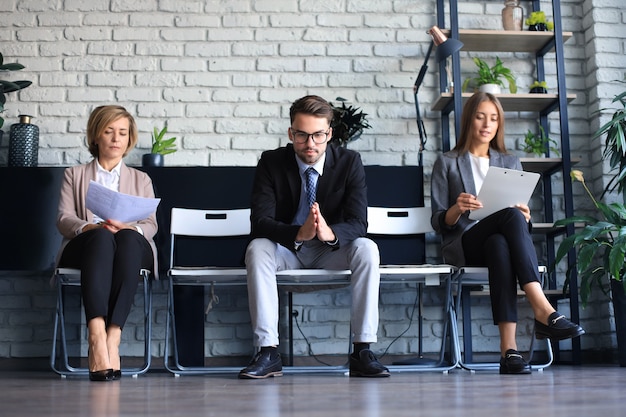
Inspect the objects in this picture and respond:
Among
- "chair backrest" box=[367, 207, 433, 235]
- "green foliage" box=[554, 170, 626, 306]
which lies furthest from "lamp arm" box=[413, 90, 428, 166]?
"green foliage" box=[554, 170, 626, 306]

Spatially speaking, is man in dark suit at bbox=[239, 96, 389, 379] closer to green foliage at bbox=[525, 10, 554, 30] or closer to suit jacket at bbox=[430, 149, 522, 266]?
suit jacket at bbox=[430, 149, 522, 266]

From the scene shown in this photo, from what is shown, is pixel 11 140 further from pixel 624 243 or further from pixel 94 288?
pixel 624 243

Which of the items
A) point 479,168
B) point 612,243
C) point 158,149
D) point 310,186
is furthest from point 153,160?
point 612,243

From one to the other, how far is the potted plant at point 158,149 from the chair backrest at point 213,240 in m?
0.33

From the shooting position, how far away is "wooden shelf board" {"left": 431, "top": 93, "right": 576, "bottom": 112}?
12.9 feet

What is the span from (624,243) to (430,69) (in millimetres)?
1457

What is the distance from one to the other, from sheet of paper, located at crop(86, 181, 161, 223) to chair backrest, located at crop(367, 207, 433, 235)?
3.41 feet

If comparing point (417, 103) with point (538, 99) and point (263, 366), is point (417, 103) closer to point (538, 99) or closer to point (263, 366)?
point (538, 99)

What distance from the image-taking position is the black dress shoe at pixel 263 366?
107 inches

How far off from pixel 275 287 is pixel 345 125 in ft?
3.88

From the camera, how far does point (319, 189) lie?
10.2 feet

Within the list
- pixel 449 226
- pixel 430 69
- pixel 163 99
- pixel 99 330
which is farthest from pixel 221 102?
pixel 99 330

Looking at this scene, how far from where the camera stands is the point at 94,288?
2.81 metres

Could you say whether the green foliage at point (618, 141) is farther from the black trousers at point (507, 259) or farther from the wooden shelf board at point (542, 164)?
the black trousers at point (507, 259)
